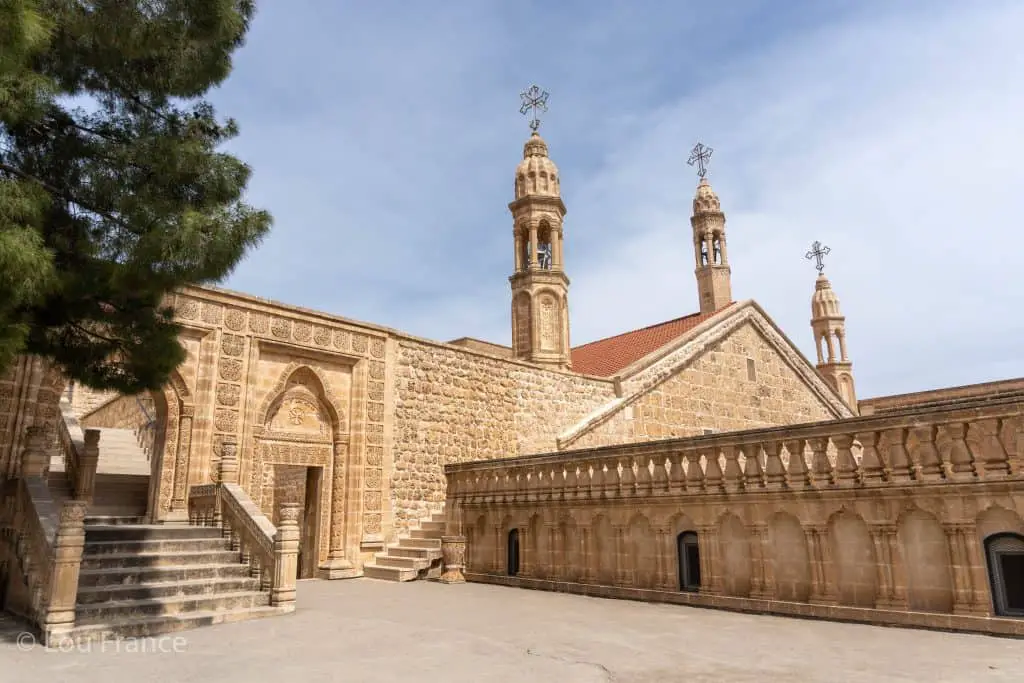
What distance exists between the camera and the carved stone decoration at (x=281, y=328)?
42.6ft

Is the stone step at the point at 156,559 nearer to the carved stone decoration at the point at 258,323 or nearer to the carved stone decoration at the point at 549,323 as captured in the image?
the carved stone decoration at the point at 258,323

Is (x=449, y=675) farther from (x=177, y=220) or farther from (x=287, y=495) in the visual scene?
(x=287, y=495)

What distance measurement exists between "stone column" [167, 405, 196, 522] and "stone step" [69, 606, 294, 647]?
11.7 ft

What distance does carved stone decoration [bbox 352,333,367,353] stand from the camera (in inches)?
556

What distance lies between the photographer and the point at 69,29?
20.5 ft

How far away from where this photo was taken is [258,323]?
1275cm

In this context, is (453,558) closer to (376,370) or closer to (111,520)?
(376,370)

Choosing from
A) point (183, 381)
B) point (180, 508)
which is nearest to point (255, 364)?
point (183, 381)

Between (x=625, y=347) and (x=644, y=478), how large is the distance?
15.9m

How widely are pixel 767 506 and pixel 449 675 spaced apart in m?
4.72

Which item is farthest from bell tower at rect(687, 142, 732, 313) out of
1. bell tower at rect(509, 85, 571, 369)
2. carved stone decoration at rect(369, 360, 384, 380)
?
carved stone decoration at rect(369, 360, 384, 380)

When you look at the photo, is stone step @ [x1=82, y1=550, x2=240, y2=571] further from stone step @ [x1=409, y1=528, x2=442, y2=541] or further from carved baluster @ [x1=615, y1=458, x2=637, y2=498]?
carved baluster @ [x1=615, y1=458, x2=637, y2=498]

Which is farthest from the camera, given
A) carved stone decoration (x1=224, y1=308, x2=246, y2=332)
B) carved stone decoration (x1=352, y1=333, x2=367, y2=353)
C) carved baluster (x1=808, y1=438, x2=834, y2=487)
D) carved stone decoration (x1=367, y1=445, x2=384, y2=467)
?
carved stone decoration (x1=352, y1=333, x2=367, y2=353)

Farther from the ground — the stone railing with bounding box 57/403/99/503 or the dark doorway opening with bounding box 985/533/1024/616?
the stone railing with bounding box 57/403/99/503
